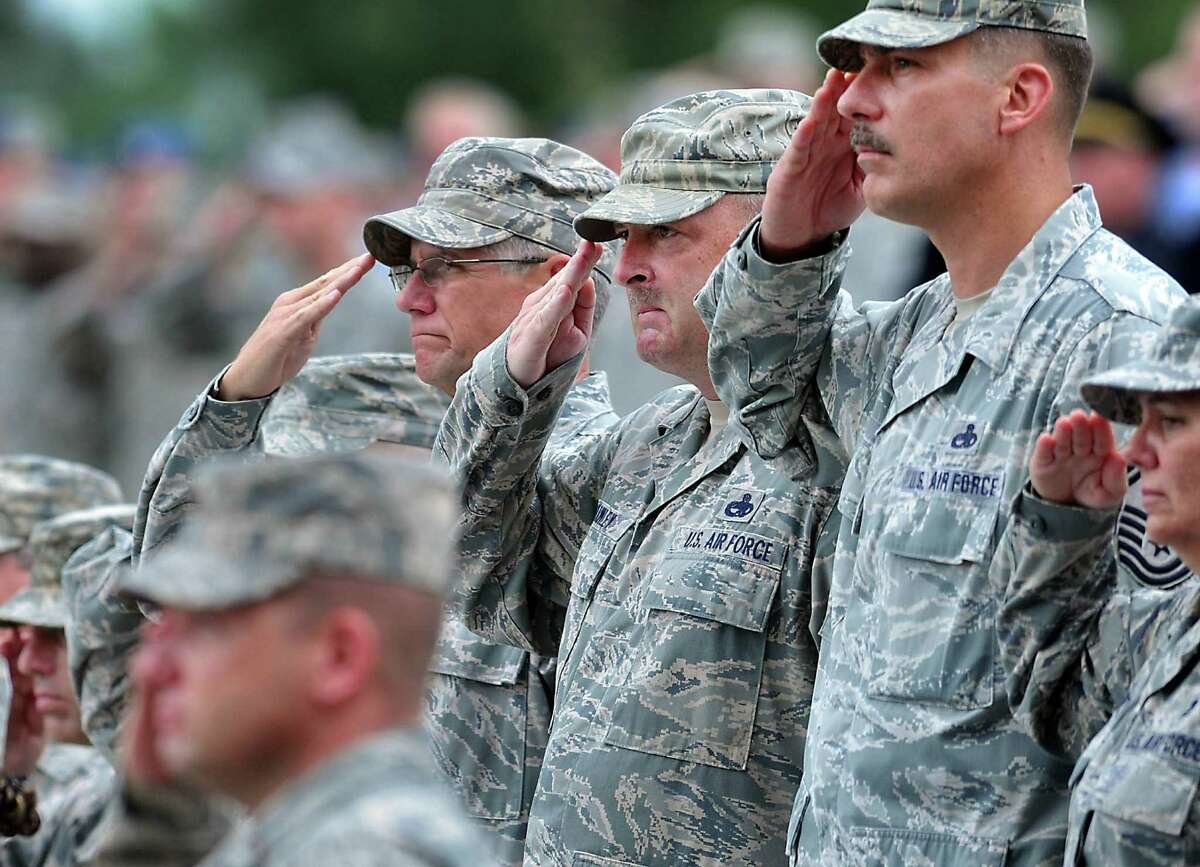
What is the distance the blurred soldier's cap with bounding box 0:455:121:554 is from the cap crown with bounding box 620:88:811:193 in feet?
8.73

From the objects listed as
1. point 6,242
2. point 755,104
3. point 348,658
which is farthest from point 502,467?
point 6,242

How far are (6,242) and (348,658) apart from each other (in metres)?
10.5

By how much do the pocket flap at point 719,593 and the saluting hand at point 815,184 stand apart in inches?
24.6

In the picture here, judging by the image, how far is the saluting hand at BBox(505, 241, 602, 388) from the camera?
185 inches

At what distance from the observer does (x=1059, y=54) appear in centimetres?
392

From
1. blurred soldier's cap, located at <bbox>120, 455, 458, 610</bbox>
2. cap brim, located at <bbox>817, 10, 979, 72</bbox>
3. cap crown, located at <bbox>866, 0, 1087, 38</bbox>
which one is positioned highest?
cap crown, located at <bbox>866, 0, 1087, 38</bbox>

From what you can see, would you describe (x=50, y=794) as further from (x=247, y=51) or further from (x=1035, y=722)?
(x=247, y=51)

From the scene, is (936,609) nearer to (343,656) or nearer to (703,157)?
(343,656)

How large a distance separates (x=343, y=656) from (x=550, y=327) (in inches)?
72.4

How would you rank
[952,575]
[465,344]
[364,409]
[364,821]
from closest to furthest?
[364,821], [952,575], [465,344], [364,409]

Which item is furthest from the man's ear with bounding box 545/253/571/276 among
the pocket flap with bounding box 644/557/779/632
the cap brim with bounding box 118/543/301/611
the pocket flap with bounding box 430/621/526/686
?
the cap brim with bounding box 118/543/301/611

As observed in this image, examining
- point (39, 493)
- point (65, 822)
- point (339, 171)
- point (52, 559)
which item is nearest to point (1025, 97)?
point (65, 822)

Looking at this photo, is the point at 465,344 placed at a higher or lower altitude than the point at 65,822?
higher

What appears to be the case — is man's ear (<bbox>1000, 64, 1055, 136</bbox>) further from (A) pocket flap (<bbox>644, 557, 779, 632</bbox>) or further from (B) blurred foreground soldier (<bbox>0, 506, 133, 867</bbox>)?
(B) blurred foreground soldier (<bbox>0, 506, 133, 867</bbox>)
